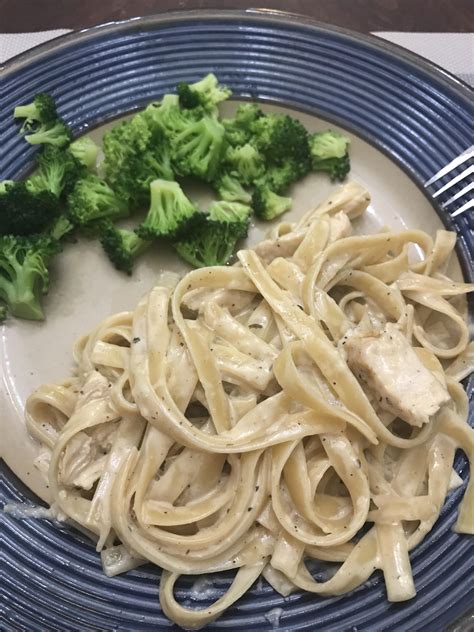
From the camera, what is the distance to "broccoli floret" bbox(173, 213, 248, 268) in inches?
122

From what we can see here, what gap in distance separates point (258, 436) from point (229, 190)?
142 cm

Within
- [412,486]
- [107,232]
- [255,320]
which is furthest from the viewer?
[107,232]

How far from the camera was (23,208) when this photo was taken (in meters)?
3.03


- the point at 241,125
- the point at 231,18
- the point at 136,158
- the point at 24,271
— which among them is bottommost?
the point at 24,271

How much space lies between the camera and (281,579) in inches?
97.8

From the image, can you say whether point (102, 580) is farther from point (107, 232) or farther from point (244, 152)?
point (244, 152)

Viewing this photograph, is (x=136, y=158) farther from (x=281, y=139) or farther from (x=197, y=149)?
(x=281, y=139)

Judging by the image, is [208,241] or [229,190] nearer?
[208,241]

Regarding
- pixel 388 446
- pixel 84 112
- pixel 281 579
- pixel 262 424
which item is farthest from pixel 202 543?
pixel 84 112

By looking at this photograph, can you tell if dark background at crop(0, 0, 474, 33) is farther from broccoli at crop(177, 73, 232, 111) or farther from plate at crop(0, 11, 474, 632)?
broccoli at crop(177, 73, 232, 111)

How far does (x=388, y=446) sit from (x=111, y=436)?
4.03 ft

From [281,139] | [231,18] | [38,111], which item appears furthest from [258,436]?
[231,18]

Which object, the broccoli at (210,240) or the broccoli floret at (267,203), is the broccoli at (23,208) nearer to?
the broccoli at (210,240)

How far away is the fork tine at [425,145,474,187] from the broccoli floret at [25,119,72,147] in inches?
75.8
